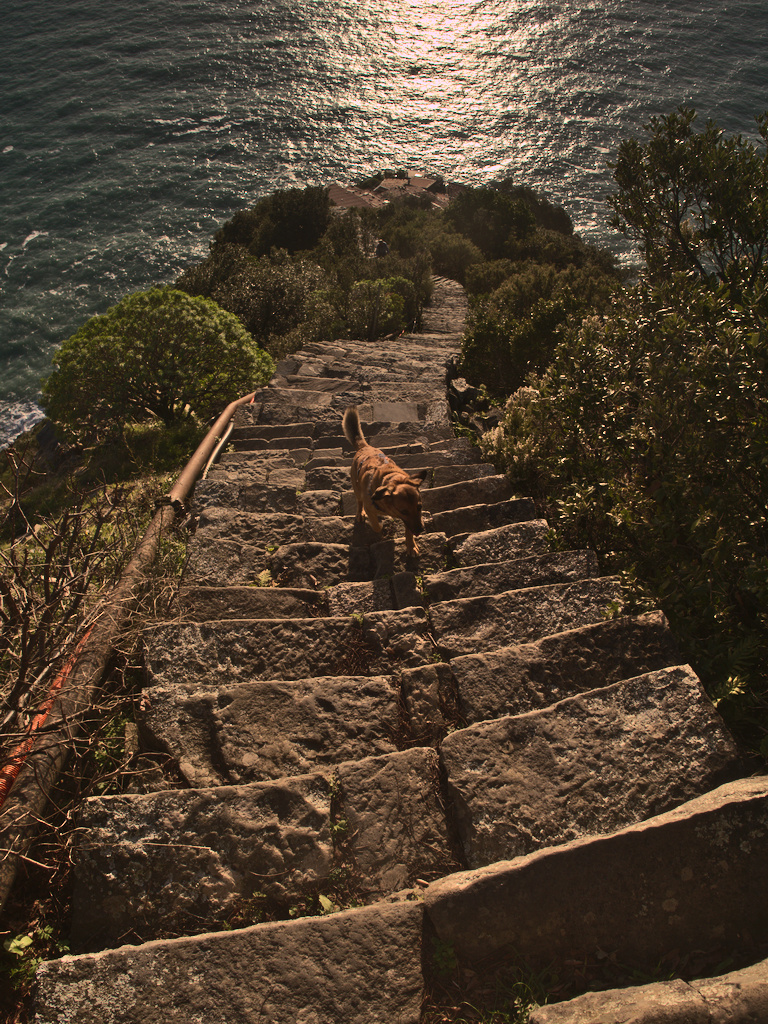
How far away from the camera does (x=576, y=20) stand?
69375mm

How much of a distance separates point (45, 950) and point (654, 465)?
460 cm

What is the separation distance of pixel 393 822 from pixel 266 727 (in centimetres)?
87

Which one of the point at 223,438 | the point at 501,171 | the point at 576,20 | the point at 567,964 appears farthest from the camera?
the point at 576,20

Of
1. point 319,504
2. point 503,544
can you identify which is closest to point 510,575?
point 503,544

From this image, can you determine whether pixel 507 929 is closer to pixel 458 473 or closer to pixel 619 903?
pixel 619 903

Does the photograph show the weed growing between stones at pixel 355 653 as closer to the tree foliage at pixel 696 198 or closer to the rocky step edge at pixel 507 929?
the rocky step edge at pixel 507 929

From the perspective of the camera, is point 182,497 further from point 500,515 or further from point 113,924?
point 113,924

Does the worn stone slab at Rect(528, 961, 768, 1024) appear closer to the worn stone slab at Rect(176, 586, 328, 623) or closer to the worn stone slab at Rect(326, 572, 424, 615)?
the worn stone slab at Rect(326, 572, 424, 615)

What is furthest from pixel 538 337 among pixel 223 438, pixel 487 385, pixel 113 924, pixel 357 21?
pixel 357 21

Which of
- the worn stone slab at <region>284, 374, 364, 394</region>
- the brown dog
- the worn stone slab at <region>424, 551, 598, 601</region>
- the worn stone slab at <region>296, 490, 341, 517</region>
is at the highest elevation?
the brown dog

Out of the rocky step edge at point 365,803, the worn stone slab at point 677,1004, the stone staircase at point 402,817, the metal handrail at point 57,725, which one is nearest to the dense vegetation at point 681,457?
the stone staircase at point 402,817

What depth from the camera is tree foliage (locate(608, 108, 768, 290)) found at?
23.8 feet

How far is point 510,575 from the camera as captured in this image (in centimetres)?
475

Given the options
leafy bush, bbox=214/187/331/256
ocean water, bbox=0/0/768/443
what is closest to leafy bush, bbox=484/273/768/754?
leafy bush, bbox=214/187/331/256
